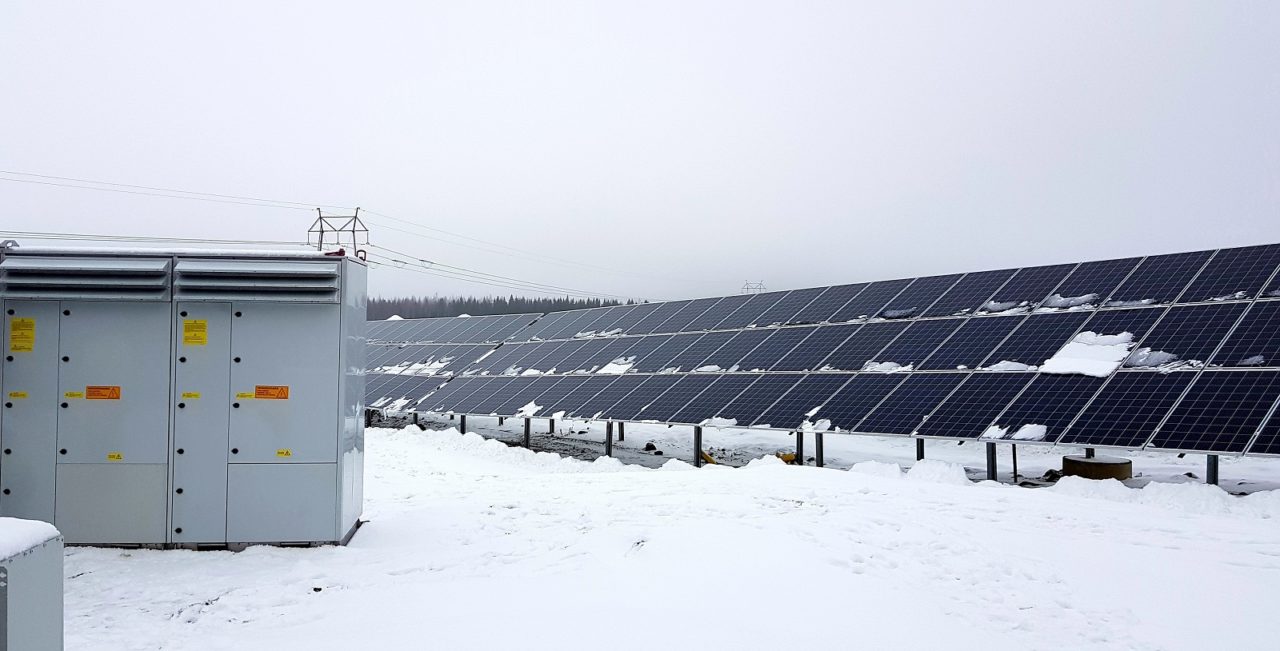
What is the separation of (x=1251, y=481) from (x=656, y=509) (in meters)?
12.3

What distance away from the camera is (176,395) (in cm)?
830

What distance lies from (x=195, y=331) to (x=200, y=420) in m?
0.95

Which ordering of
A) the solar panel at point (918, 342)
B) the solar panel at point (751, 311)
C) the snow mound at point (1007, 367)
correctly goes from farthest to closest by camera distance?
the solar panel at point (751, 311)
the solar panel at point (918, 342)
the snow mound at point (1007, 367)

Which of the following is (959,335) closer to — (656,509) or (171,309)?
(656,509)

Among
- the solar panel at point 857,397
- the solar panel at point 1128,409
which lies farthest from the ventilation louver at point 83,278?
the solar panel at point 1128,409

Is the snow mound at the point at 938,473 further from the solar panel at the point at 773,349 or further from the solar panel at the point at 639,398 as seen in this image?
the solar panel at the point at 639,398

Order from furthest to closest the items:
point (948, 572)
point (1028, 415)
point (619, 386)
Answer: point (619, 386), point (1028, 415), point (948, 572)

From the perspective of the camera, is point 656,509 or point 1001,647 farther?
point 656,509

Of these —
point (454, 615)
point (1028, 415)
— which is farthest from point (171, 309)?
point (1028, 415)

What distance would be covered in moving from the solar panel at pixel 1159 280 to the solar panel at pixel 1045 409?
325 centimetres

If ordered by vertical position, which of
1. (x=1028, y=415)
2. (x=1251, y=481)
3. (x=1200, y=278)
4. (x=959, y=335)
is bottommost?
(x=1251, y=481)

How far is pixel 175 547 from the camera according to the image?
27.0 ft

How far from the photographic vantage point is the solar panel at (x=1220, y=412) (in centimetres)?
1174

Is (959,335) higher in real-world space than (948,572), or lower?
higher
